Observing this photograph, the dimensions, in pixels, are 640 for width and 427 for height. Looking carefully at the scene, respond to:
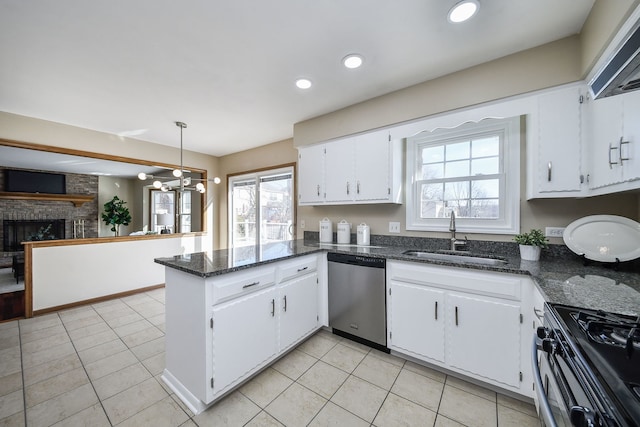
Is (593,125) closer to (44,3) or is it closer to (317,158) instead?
(317,158)

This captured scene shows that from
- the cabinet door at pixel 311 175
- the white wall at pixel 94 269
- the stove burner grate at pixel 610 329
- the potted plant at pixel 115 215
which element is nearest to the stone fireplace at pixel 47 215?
the potted plant at pixel 115 215

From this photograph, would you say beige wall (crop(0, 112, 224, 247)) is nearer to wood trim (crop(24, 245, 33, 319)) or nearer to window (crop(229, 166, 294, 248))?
window (crop(229, 166, 294, 248))

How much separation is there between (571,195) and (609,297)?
900 mm

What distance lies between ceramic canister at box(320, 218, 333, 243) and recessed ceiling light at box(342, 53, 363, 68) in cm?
172

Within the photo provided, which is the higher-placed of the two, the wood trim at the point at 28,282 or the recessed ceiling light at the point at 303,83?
the recessed ceiling light at the point at 303,83

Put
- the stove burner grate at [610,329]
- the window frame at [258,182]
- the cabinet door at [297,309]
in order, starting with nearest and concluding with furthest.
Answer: the stove burner grate at [610,329] → the cabinet door at [297,309] → the window frame at [258,182]

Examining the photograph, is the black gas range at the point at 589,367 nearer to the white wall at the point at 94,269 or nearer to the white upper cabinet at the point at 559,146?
the white upper cabinet at the point at 559,146

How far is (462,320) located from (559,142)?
4.76 ft

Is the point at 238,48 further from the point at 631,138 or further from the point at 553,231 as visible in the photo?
the point at 553,231

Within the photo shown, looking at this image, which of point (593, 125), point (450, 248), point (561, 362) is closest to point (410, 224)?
point (450, 248)

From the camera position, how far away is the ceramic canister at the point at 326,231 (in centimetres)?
309

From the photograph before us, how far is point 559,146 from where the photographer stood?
175cm

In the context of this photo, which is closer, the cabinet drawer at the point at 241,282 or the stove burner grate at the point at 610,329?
the stove burner grate at the point at 610,329

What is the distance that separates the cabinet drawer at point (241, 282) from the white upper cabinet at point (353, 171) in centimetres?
126
